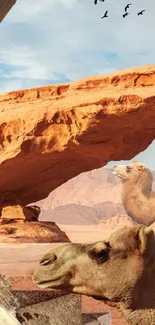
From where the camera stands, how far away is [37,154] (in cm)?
1260

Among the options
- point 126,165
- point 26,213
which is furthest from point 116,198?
point 26,213

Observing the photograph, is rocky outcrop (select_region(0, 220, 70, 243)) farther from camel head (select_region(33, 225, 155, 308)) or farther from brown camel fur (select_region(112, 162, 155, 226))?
camel head (select_region(33, 225, 155, 308))

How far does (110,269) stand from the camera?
275cm

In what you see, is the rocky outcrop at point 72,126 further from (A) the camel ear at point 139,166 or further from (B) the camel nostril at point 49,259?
(B) the camel nostril at point 49,259

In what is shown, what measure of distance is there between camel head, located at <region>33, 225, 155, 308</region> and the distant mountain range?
4002cm

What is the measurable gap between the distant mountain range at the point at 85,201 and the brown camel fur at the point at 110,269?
40.0 meters

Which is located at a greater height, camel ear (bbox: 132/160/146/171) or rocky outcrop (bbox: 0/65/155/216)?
rocky outcrop (bbox: 0/65/155/216)

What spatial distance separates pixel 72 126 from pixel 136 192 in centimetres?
755

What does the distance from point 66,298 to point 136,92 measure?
8.63 meters

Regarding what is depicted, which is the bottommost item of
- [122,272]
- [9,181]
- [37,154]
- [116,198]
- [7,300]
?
[116,198]

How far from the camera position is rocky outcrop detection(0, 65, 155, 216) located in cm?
1092

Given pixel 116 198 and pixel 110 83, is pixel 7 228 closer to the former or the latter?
pixel 110 83

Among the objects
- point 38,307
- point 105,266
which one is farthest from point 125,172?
point 38,307

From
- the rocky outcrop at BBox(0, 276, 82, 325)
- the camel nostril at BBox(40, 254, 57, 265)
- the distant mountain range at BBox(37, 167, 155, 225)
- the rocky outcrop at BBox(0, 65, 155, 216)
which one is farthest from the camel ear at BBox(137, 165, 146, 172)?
the distant mountain range at BBox(37, 167, 155, 225)
